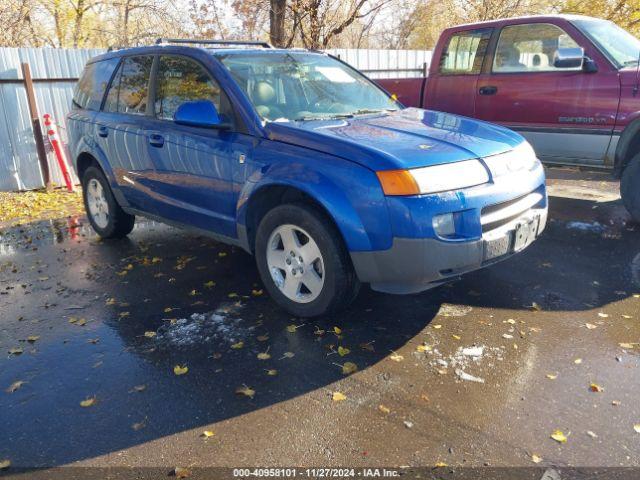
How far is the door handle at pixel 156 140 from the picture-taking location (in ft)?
15.8

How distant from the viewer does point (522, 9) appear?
1681cm

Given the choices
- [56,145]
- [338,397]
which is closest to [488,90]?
[338,397]

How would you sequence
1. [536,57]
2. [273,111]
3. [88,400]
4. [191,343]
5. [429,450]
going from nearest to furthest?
1. [429,450]
2. [88,400]
3. [191,343]
4. [273,111]
5. [536,57]

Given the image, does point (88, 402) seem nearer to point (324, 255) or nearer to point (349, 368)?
point (349, 368)

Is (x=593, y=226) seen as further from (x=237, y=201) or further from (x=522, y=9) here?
(x=522, y=9)

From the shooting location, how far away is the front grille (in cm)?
354

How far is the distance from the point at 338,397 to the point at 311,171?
1.42 m

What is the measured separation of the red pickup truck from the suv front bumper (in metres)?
2.97

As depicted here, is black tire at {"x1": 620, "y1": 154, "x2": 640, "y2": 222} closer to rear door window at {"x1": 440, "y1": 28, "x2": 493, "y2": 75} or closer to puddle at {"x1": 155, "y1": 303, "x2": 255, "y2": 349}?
rear door window at {"x1": 440, "y1": 28, "x2": 493, "y2": 75}

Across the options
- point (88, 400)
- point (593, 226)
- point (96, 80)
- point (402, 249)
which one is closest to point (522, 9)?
point (593, 226)

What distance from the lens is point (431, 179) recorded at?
338cm

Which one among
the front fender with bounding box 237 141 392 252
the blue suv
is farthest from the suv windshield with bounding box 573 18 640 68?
the front fender with bounding box 237 141 392 252

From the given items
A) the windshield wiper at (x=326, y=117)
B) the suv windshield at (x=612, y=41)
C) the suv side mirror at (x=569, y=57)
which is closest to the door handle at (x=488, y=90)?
the suv side mirror at (x=569, y=57)

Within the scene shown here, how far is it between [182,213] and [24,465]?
101 inches
